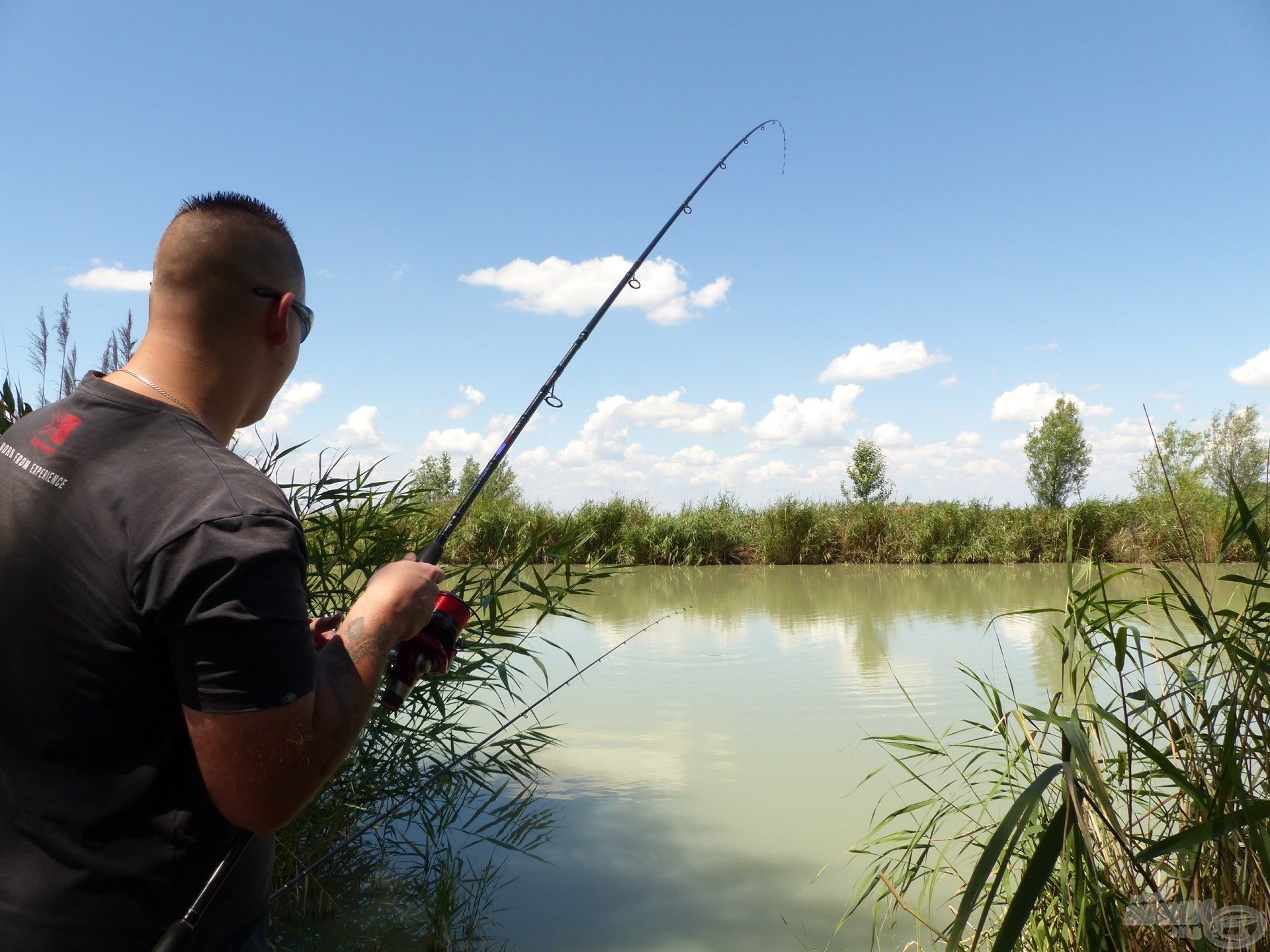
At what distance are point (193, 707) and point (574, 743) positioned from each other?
445 centimetres

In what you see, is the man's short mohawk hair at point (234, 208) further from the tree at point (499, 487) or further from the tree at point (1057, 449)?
the tree at point (1057, 449)

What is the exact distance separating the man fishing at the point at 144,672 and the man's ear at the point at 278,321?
0.19 metres

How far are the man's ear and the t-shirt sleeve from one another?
0.40m

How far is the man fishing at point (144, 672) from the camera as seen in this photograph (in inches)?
38.6

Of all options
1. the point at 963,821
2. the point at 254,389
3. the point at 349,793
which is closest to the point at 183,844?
the point at 254,389

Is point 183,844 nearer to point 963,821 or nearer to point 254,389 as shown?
point 254,389

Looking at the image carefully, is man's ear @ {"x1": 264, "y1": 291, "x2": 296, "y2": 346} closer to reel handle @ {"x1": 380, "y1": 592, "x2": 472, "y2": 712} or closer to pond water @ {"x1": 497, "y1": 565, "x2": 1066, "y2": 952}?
reel handle @ {"x1": 380, "y1": 592, "x2": 472, "y2": 712}

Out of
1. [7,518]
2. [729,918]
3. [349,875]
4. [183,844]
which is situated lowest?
[729,918]

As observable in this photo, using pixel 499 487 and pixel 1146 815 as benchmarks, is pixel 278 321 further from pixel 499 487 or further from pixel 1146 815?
pixel 499 487

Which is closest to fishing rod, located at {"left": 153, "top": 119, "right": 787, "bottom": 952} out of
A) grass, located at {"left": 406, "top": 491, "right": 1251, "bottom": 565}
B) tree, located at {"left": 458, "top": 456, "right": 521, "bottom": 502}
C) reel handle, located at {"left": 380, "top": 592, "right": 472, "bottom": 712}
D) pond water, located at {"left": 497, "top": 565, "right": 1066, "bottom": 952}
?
reel handle, located at {"left": 380, "top": 592, "right": 472, "bottom": 712}

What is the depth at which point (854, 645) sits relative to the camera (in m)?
8.20

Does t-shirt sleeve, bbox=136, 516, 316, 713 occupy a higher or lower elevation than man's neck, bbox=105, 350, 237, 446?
lower

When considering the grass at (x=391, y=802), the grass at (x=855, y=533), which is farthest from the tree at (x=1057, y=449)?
the grass at (x=391, y=802)

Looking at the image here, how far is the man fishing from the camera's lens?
0.98m
